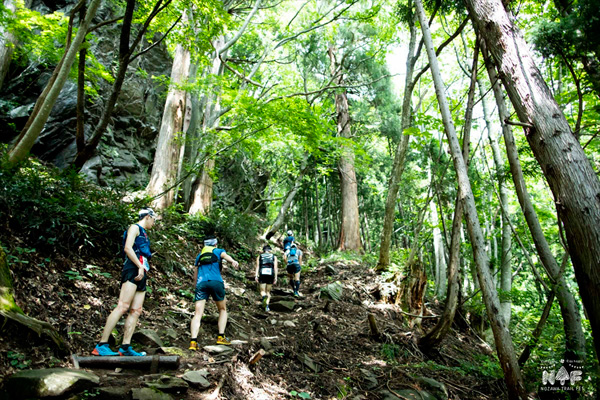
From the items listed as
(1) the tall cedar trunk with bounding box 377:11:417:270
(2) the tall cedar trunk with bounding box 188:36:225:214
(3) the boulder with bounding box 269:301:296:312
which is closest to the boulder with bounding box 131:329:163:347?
(3) the boulder with bounding box 269:301:296:312

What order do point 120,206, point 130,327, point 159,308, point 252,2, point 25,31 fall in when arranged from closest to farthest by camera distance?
point 130,327 → point 159,308 → point 120,206 → point 25,31 → point 252,2

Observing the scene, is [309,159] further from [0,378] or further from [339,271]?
[0,378]

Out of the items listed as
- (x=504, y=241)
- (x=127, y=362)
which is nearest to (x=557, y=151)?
(x=127, y=362)

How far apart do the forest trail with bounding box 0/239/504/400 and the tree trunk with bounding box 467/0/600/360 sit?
2834mm

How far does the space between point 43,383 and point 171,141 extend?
9.23m

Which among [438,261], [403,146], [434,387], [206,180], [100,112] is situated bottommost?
[434,387]

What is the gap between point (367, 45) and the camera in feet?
57.7

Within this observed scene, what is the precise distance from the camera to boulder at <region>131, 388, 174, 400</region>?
3.12 metres

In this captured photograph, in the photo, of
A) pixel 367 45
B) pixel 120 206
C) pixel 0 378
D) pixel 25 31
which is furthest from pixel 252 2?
pixel 0 378

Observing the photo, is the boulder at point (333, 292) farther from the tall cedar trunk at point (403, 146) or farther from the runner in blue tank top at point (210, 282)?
the runner in blue tank top at point (210, 282)

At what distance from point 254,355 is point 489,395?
381cm

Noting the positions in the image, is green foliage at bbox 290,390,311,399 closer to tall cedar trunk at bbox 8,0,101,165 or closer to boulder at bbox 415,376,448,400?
boulder at bbox 415,376,448,400

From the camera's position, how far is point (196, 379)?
12.2ft

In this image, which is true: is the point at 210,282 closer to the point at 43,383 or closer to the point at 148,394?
the point at 148,394
